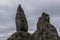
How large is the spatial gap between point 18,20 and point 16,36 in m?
11.3

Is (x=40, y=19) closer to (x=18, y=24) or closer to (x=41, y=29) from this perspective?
(x=41, y=29)

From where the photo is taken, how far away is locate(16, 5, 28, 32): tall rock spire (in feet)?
331

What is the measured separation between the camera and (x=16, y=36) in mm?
92875

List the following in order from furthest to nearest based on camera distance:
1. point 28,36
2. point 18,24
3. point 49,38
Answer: point 18,24 < point 28,36 < point 49,38

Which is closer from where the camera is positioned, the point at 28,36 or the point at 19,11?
the point at 28,36

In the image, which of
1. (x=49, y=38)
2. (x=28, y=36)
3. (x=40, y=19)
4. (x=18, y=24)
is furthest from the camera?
(x=18, y=24)

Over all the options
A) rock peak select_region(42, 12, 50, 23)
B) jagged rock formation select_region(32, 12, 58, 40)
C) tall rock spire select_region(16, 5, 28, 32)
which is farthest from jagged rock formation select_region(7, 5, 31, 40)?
rock peak select_region(42, 12, 50, 23)

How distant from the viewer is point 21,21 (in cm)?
10175

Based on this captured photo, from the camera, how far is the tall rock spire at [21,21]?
101m

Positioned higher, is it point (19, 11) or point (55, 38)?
point (19, 11)

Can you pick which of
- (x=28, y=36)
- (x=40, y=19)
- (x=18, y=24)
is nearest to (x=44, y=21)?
(x=40, y=19)

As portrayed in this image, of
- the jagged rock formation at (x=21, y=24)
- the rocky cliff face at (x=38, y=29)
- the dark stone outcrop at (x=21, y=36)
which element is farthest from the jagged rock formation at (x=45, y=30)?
the jagged rock formation at (x=21, y=24)

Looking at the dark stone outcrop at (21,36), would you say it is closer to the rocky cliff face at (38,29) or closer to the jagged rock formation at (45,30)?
the rocky cliff face at (38,29)

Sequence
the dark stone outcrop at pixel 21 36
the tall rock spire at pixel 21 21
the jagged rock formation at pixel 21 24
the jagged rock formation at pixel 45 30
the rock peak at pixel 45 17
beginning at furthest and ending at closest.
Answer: the tall rock spire at pixel 21 21
the jagged rock formation at pixel 21 24
the dark stone outcrop at pixel 21 36
the rock peak at pixel 45 17
the jagged rock formation at pixel 45 30
